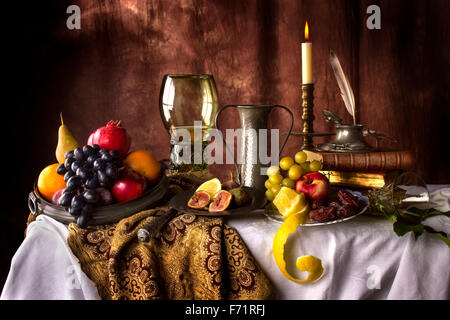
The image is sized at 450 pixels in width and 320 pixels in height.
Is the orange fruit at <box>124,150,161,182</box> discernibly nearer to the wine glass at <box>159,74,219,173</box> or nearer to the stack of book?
the wine glass at <box>159,74,219,173</box>

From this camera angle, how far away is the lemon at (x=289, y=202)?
3.34 feet

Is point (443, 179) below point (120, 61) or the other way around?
below

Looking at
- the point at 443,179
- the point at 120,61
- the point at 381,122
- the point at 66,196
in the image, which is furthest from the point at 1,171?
the point at 443,179

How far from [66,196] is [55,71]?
178 centimetres

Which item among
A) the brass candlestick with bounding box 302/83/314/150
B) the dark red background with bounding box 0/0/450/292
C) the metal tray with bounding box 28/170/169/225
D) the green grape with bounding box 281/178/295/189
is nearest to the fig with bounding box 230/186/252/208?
the green grape with bounding box 281/178/295/189

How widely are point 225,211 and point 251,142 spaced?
256 millimetres

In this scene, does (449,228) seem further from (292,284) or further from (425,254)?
(292,284)

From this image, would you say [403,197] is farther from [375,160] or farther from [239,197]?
[239,197]

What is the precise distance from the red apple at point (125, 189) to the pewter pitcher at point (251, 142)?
0.29m

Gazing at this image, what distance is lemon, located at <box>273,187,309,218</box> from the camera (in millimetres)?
1018

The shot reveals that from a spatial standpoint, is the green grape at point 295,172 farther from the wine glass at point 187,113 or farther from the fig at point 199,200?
the wine glass at point 187,113

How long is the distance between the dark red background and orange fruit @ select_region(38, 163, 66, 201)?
1.60m

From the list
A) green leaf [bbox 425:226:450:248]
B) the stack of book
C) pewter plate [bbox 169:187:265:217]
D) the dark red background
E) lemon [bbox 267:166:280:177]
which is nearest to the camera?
green leaf [bbox 425:226:450:248]

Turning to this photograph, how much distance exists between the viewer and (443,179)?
2.46m
